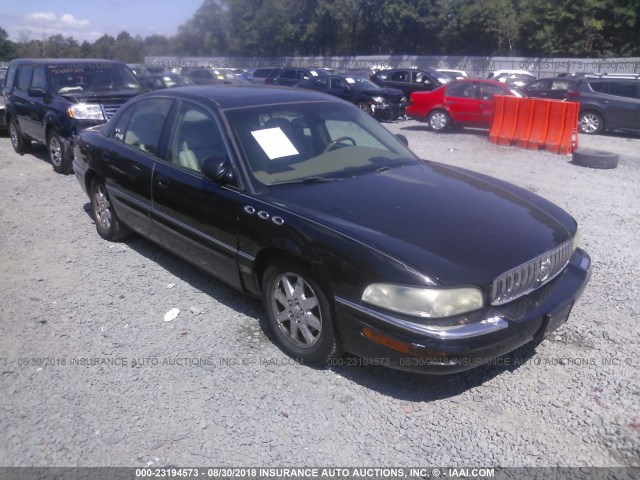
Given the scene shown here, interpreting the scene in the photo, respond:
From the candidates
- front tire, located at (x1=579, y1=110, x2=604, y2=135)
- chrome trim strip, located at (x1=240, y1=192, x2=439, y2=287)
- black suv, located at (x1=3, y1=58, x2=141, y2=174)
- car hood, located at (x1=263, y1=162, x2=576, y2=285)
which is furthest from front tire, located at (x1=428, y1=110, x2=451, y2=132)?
chrome trim strip, located at (x1=240, y1=192, x2=439, y2=287)

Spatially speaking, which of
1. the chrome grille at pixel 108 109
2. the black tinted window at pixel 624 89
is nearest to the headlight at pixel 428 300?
the chrome grille at pixel 108 109

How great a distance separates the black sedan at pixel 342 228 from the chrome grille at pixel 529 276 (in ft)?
0.04

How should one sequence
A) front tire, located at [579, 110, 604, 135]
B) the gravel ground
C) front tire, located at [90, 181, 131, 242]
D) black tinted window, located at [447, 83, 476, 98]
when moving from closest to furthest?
the gravel ground → front tire, located at [90, 181, 131, 242] → black tinted window, located at [447, 83, 476, 98] → front tire, located at [579, 110, 604, 135]

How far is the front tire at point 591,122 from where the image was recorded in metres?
16.0

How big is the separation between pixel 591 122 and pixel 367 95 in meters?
6.60

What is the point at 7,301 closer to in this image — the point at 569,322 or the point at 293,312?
the point at 293,312

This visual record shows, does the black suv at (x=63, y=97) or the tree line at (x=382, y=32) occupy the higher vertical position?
the tree line at (x=382, y=32)

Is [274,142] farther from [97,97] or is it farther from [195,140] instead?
[97,97]

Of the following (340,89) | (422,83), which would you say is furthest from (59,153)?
(422,83)

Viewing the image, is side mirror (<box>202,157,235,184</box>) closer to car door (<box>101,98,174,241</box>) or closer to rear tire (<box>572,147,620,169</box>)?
car door (<box>101,98,174,241</box>)

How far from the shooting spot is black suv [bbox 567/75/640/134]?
15.4 metres

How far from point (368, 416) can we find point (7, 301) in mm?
3355

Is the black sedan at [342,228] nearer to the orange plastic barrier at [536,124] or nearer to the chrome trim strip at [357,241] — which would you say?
the chrome trim strip at [357,241]

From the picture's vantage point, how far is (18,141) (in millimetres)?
11781
